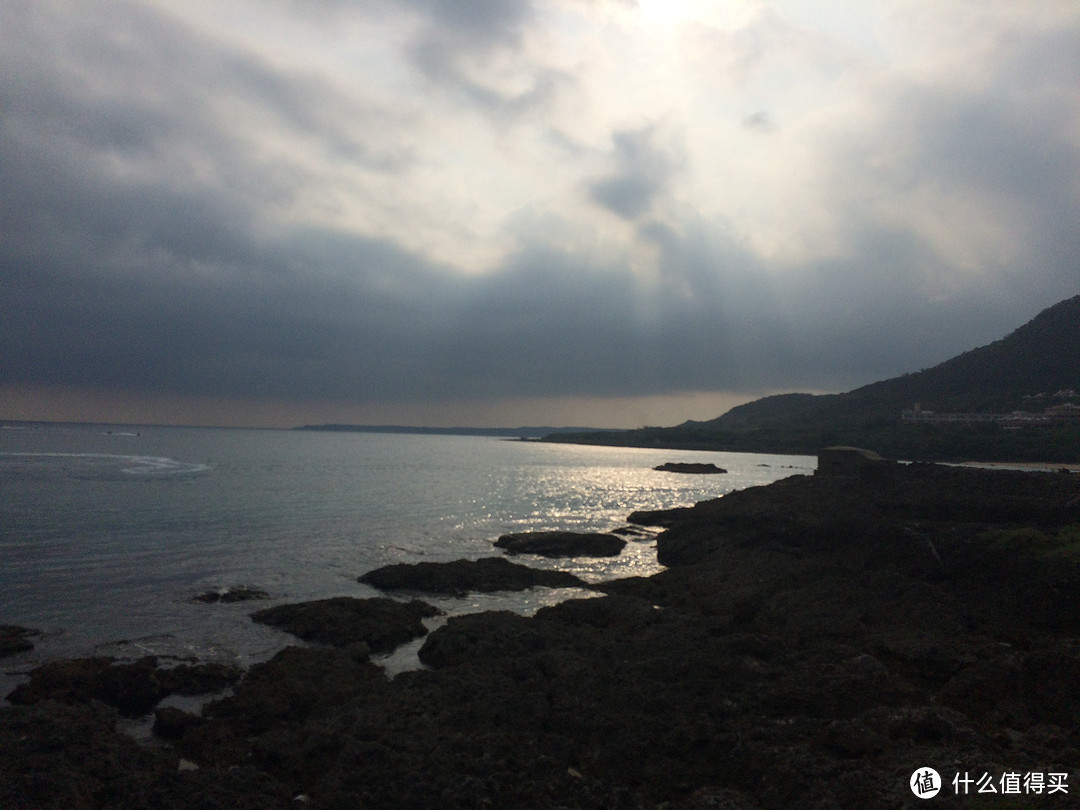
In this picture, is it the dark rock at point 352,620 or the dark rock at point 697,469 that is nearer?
the dark rock at point 352,620

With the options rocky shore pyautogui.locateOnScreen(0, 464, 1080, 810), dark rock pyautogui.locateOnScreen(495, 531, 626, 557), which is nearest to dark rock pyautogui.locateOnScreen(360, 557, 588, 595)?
rocky shore pyautogui.locateOnScreen(0, 464, 1080, 810)

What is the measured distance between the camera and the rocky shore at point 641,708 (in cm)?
881

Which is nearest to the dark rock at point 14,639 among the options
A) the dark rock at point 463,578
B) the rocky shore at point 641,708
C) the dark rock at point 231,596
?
the rocky shore at point 641,708

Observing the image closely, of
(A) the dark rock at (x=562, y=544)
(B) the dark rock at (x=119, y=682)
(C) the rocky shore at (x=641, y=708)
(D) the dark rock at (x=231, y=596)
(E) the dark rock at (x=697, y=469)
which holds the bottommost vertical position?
(E) the dark rock at (x=697, y=469)

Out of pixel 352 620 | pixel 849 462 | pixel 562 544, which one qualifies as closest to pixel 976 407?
pixel 849 462

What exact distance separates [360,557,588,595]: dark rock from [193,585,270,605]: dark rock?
14.0 ft

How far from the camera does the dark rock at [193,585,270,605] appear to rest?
2234 cm

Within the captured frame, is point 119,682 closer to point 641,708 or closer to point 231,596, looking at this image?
point 231,596

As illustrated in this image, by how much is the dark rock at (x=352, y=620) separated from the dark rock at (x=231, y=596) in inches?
103

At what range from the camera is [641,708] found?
1152 cm

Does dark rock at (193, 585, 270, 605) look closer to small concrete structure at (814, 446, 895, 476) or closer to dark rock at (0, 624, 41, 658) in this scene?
dark rock at (0, 624, 41, 658)

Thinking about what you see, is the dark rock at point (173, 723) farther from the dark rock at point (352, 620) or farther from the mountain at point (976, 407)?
the mountain at point (976, 407)

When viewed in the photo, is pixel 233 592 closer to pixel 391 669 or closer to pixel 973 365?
pixel 391 669

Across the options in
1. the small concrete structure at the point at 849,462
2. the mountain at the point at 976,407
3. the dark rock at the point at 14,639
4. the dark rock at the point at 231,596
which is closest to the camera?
the dark rock at the point at 14,639
